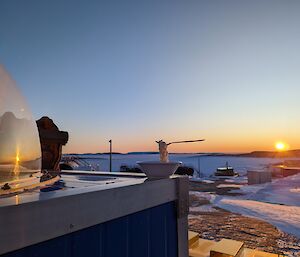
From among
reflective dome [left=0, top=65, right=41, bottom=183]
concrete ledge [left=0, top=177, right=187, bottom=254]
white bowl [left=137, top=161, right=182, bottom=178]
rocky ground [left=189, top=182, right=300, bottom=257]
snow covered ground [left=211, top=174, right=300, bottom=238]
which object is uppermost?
reflective dome [left=0, top=65, right=41, bottom=183]

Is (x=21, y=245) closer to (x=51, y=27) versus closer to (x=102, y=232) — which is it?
(x=102, y=232)

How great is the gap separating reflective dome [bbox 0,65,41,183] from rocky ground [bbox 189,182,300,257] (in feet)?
21.4

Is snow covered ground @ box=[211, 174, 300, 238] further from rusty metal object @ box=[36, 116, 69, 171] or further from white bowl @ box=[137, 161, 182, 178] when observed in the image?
rusty metal object @ box=[36, 116, 69, 171]

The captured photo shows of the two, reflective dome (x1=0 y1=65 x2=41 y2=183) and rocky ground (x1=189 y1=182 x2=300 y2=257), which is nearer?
reflective dome (x1=0 y1=65 x2=41 y2=183)

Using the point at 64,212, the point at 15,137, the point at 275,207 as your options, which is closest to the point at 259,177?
the point at 275,207

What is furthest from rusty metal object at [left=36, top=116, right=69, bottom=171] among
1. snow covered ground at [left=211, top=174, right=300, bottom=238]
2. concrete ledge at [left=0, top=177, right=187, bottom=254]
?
snow covered ground at [left=211, top=174, right=300, bottom=238]

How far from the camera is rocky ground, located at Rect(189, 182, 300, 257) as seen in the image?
7.36m

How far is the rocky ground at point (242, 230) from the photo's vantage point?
24.2 ft

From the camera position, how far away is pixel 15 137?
3264 millimetres

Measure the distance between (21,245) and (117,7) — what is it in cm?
775

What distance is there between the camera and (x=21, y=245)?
1629 millimetres

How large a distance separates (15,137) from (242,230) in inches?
334

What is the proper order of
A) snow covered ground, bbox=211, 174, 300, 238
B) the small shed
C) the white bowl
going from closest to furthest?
the white bowl < snow covered ground, bbox=211, 174, 300, 238 < the small shed

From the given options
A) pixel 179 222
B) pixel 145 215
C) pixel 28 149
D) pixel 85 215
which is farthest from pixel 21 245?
pixel 179 222
